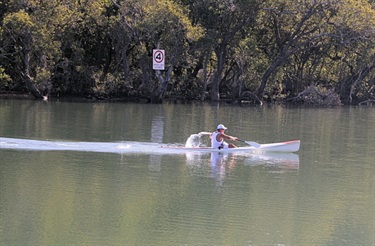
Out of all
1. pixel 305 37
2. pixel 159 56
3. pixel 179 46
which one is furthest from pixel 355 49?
pixel 159 56

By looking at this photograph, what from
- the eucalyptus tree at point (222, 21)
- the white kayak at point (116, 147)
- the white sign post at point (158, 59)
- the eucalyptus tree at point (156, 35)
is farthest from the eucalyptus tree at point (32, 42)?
the white kayak at point (116, 147)

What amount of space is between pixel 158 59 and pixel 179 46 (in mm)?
1684

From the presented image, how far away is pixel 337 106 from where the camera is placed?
46.9m

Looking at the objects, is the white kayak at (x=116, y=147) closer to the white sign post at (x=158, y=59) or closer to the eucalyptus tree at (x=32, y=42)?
the eucalyptus tree at (x=32, y=42)

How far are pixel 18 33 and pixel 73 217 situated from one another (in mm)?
30011

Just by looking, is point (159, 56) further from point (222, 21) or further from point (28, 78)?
point (28, 78)

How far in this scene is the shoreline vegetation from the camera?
4094 cm

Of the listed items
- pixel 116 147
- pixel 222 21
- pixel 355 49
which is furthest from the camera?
pixel 355 49

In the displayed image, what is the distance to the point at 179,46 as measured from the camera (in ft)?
139

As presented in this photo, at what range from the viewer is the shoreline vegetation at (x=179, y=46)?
134 feet

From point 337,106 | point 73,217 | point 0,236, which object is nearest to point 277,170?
point 73,217

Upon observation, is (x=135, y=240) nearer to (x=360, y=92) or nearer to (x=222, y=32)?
(x=222, y=32)

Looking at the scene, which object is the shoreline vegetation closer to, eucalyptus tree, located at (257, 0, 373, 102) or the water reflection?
eucalyptus tree, located at (257, 0, 373, 102)

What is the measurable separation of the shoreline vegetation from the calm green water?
50.8 ft
